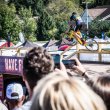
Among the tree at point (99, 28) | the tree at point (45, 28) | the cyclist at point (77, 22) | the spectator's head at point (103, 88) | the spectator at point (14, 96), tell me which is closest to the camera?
the spectator's head at point (103, 88)

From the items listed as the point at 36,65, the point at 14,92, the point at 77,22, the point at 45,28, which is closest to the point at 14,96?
the point at 14,92

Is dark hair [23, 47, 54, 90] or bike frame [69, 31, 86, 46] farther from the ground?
Result: dark hair [23, 47, 54, 90]

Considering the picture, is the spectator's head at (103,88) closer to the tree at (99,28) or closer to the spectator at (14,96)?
the spectator at (14,96)

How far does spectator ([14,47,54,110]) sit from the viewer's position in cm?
320

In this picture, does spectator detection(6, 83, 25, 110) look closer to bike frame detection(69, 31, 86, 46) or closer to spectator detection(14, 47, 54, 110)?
spectator detection(14, 47, 54, 110)

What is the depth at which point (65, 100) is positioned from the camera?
2273 mm

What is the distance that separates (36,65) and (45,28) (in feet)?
168

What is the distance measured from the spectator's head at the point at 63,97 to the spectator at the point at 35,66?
79 centimetres

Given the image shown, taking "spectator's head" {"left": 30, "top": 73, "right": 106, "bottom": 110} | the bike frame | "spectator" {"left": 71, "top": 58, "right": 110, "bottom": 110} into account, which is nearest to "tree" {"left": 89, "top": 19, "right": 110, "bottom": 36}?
the bike frame

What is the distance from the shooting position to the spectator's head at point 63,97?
2.27 meters

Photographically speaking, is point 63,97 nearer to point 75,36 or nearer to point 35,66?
point 35,66

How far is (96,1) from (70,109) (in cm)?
9022

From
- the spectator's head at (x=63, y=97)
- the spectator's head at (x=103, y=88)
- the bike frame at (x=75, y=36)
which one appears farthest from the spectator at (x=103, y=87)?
the bike frame at (x=75, y=36)

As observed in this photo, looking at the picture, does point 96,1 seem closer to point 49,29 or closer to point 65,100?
point 49,29
